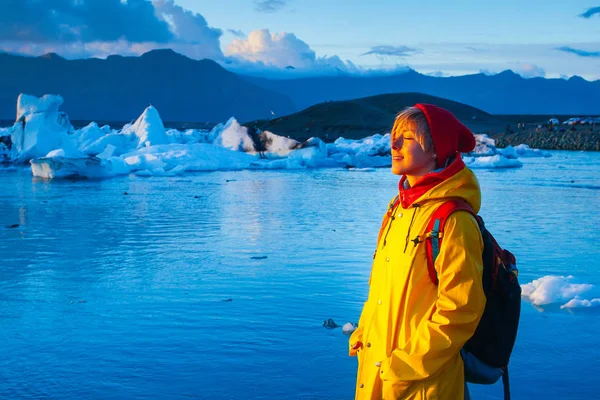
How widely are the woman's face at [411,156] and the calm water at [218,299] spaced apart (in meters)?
1.90

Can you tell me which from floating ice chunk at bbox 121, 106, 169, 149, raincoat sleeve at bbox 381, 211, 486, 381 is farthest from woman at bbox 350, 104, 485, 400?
floating ice chunk at bbox 121, 106, 169, 149

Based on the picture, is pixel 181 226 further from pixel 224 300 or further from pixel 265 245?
pixel 224 300

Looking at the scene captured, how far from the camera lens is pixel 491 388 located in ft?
12.8

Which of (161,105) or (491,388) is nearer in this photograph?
(491,388)

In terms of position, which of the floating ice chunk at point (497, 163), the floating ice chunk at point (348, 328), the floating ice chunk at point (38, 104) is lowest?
the floating ice chunk at point (497, 163)

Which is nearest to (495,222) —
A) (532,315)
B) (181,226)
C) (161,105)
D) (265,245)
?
(265,245)

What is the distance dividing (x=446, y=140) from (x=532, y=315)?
3.49m

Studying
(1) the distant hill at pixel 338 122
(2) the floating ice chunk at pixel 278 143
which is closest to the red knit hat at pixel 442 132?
(2) the floating ice chunk at pixel 278 143

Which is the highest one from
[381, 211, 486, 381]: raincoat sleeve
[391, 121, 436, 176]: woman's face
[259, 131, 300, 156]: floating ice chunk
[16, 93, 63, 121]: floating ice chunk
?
Answer: [16, 93, 63, 121]: floating ice chunk

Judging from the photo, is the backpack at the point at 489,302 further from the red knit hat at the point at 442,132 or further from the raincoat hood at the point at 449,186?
the red knit hat at the point at 442,132

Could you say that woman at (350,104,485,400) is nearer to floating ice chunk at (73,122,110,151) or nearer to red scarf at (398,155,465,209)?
red scarf at (398,155,465,209)

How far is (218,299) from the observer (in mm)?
5812

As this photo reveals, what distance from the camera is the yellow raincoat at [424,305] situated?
1.96 meters

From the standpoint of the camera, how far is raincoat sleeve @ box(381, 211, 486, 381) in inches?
77.1
